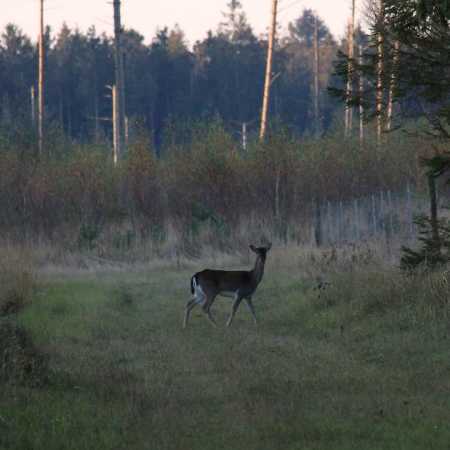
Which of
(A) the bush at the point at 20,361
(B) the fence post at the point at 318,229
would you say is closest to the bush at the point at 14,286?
(A) the bush at the point at 20,361

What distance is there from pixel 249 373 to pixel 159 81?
80.7m

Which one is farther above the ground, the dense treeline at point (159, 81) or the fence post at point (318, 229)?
the dense treeline at point (159, 81)

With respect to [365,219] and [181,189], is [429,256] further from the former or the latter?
[181,189]

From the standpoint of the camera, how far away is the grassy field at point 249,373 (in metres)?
7.89

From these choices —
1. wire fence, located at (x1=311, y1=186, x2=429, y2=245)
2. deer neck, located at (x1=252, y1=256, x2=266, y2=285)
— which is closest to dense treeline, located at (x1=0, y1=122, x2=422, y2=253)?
wire fence, located at (x1=311, y1=186, x2=429, y2=245)

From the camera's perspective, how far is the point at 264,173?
3184cm

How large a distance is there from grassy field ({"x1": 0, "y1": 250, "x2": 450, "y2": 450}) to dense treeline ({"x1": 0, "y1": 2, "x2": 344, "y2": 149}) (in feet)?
224

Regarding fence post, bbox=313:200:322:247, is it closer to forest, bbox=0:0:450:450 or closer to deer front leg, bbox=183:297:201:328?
forest, bbox=0:0:450:450

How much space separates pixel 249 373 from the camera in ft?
35.5

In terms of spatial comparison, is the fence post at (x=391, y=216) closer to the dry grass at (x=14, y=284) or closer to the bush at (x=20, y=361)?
the dry grass at (x=14, y=284)

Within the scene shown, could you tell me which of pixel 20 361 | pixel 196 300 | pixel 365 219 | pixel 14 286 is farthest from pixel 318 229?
pixel 20 361

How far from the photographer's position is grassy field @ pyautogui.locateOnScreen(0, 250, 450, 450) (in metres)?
7.89

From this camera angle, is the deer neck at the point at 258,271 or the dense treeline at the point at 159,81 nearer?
the deer neck at the point at 258,271

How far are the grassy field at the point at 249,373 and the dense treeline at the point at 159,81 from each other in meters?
68.2
